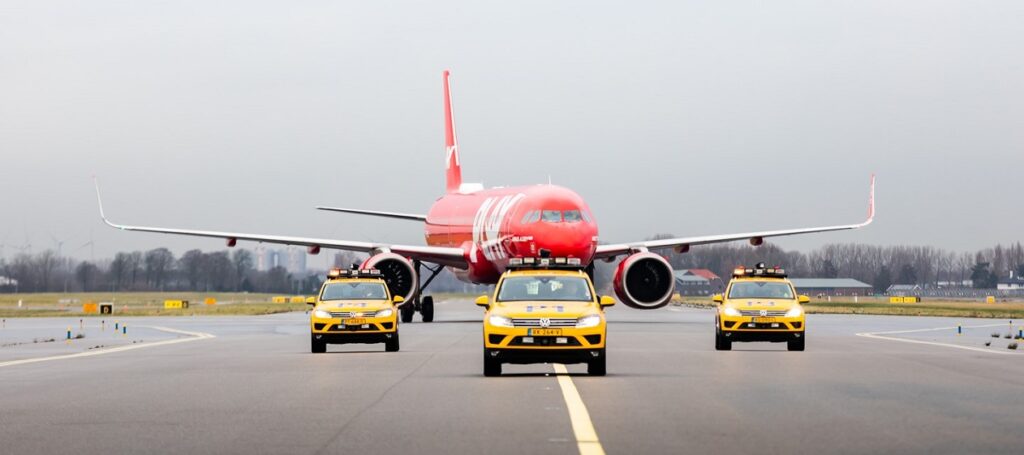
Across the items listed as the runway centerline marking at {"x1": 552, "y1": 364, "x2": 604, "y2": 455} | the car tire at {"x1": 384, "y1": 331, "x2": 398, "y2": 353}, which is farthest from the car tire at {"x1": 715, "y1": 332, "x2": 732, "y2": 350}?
the runway centerline marking at {"x1": 552, "y1": 364, "x2": 604, "y2": 455}

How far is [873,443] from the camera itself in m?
13.2

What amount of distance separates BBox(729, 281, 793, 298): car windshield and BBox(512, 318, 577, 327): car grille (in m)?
10.7

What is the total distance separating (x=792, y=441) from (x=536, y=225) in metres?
30.2

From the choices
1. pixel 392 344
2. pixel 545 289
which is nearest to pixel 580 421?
pixel 545 289

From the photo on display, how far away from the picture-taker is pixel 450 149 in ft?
219

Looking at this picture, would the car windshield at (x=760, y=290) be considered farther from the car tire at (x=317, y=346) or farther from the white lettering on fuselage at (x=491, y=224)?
the white lettering on fuselage at (x=491, y=224)

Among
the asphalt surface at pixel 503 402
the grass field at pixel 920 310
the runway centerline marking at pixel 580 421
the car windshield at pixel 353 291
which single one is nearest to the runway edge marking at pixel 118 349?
the asphalt surface at pixel 503 402

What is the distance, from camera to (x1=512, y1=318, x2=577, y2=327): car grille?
2248 cm

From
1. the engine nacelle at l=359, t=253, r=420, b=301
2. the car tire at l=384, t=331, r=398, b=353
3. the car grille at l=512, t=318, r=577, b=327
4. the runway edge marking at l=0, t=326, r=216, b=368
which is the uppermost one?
the engine nacelle at l=359, t=253, r=420, b=301

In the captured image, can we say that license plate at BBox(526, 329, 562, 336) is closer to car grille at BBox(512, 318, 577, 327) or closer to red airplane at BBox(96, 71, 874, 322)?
car grille at BBox(512, 318, 577, 327)

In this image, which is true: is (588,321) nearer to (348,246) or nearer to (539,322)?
(539,322)

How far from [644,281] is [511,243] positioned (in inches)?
191

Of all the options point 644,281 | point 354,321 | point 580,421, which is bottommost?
point 580,421

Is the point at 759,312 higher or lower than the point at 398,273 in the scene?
lower
